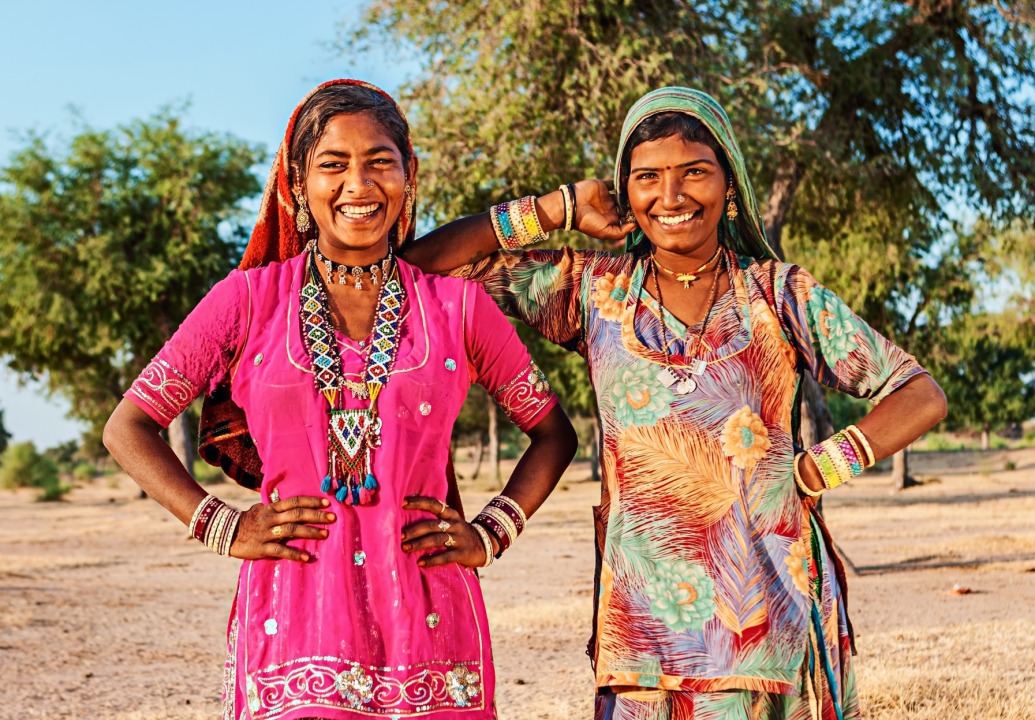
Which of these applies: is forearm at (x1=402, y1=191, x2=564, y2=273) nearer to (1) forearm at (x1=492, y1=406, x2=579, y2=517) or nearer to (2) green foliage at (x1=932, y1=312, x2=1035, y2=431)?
(1) forearm at (x1=492, y1=406, x2=579, y2=517)

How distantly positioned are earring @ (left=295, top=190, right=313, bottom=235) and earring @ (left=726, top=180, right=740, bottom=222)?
1.17 meters

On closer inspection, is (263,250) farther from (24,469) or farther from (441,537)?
(24,469)

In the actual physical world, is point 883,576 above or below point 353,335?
below

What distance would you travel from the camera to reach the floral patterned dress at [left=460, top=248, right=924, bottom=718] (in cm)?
295

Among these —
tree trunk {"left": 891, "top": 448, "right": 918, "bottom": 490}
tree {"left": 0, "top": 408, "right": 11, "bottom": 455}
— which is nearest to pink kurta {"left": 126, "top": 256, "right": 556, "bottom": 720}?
tree trunk {"left": 891, "top": 448, "right": 918, "bottom": 490}

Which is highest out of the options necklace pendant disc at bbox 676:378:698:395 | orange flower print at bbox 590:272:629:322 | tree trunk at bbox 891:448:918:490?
tree trunk at bbox 891:448:918:490

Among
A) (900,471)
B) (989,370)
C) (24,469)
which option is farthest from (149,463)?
(989,370)

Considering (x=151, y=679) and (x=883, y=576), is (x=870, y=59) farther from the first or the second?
(x=151, y=679)

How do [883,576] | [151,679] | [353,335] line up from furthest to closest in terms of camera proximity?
[883,576] → [151,679] → [353,335]

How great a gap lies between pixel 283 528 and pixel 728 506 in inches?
45.8

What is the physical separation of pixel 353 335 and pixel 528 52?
26.9ft

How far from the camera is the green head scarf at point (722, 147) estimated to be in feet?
10.0

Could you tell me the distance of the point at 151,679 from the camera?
7723 millimetres

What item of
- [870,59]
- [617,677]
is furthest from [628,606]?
[870,59]
